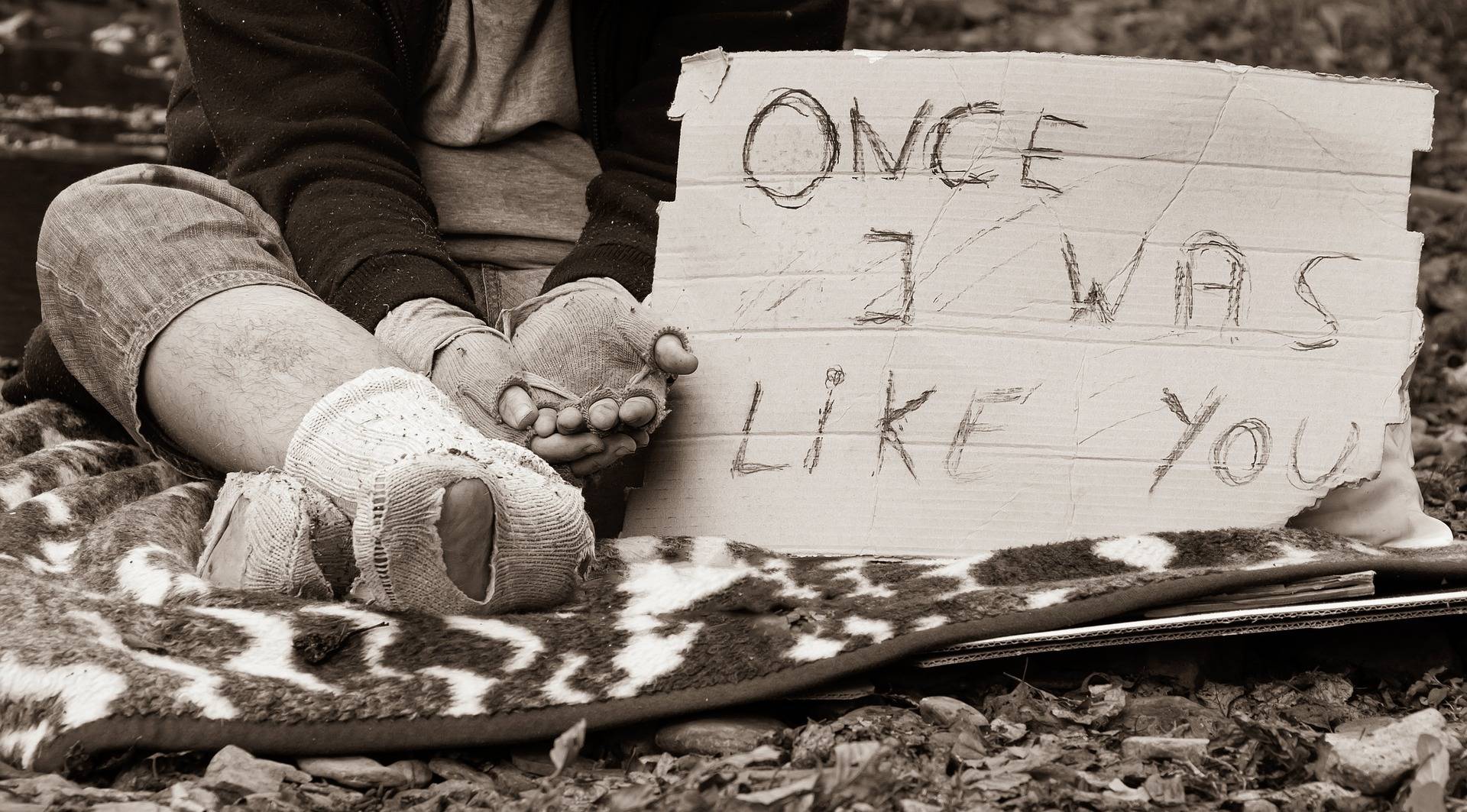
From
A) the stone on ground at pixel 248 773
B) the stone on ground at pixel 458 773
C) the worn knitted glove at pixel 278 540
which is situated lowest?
the stone on ground at pixel 458 773

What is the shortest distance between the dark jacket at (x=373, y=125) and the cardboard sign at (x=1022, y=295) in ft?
0.59

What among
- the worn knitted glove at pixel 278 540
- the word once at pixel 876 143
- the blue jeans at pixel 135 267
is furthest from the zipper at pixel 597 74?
the worn knitted glove at pixel 278 540

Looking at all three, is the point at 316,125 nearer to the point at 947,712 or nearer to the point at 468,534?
the point at 468,534

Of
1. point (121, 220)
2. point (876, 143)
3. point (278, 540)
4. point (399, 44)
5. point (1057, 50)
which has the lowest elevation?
point (278, 540)

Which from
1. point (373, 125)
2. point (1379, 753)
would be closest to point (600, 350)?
point (373, 125)

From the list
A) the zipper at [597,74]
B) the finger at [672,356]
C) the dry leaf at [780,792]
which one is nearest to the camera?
the dry leaf at [780,792]

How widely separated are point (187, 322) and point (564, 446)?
0.39 meters

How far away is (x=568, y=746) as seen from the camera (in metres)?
1.07

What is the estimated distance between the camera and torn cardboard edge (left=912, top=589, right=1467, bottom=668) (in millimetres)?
1197

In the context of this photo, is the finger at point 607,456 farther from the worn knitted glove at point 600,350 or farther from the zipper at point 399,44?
the zipper at point 399,44

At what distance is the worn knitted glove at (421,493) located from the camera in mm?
1159

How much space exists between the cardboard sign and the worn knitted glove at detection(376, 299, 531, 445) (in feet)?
0.75

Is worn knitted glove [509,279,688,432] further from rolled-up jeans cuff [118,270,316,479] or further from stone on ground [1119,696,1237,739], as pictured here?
stone on ground [1119,696,1237,739]

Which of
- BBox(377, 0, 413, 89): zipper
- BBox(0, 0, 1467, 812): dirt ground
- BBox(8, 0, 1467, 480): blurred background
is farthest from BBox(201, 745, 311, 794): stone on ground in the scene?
BBox(8, 0, 1467, 480): blurred background
